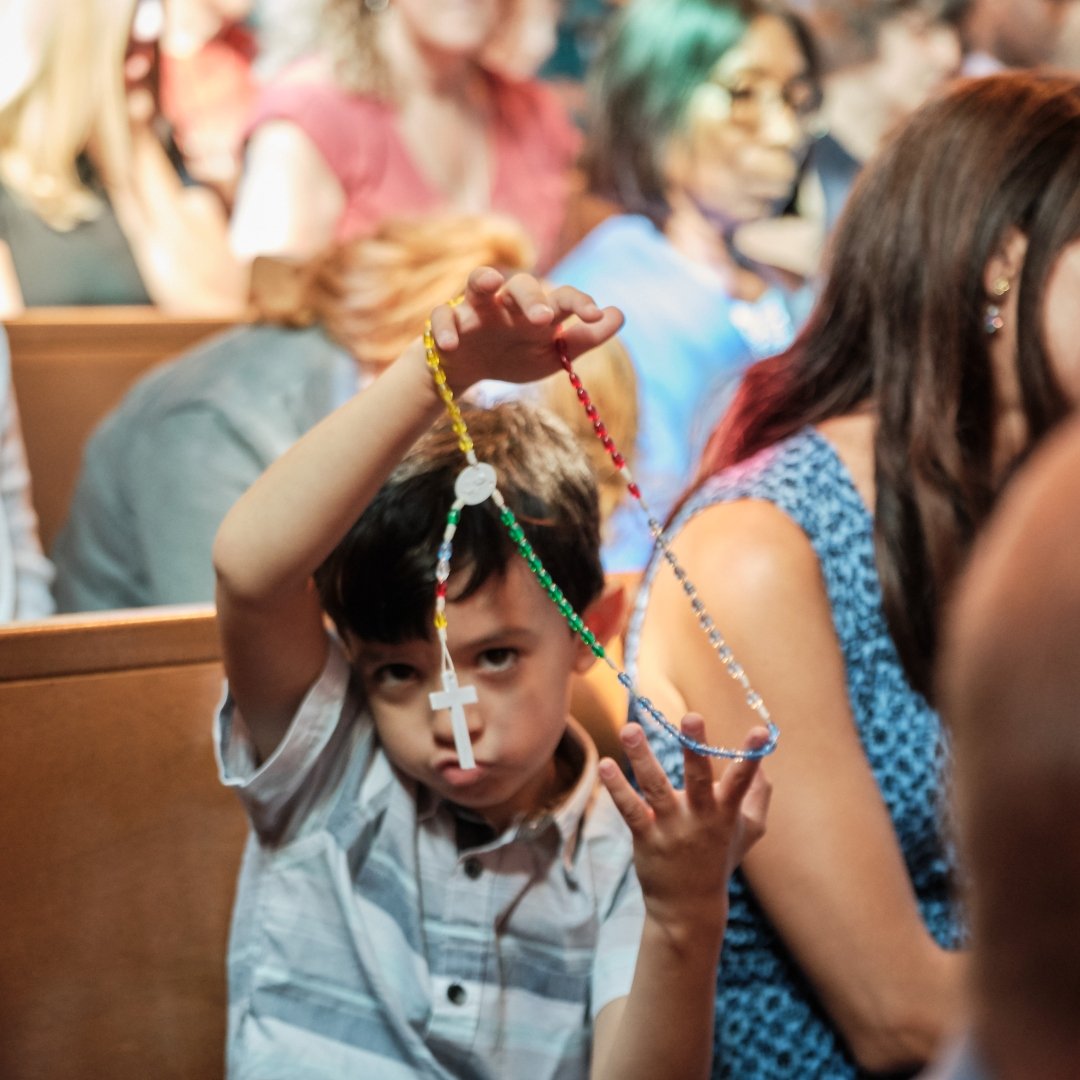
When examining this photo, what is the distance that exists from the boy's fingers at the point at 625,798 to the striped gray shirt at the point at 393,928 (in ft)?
0.71

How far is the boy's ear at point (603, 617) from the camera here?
1.11 meters

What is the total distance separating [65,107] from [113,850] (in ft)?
6.03

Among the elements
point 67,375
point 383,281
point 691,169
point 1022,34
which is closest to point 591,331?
point 383,281

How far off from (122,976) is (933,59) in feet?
9.31

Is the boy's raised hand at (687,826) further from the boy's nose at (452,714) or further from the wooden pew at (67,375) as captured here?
the wooden pew at (67,375)

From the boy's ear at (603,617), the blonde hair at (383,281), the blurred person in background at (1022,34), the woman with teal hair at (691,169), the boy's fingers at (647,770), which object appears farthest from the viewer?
the blurred person in background at (1022,34)

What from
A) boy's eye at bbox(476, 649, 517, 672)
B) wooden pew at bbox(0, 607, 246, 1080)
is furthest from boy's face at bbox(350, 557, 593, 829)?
wooden pew at bbox(0, 607, 246, 1080)

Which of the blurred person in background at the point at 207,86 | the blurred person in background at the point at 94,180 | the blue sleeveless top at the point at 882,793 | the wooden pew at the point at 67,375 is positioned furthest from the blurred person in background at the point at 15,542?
the blue sleeveless top at the point at 882,793

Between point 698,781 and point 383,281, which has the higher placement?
point 698,781

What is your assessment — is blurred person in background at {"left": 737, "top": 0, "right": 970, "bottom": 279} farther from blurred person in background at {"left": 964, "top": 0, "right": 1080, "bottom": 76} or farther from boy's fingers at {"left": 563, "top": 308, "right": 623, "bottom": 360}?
boy's fingers at {"left": 563, "top": 308, "right": 623, "bottom": 360}

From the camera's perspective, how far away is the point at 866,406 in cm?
136

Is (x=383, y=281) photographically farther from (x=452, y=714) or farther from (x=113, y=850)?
(x=452, y=714)

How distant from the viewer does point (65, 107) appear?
2631mm

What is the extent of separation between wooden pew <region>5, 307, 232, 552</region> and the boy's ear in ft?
5.40
